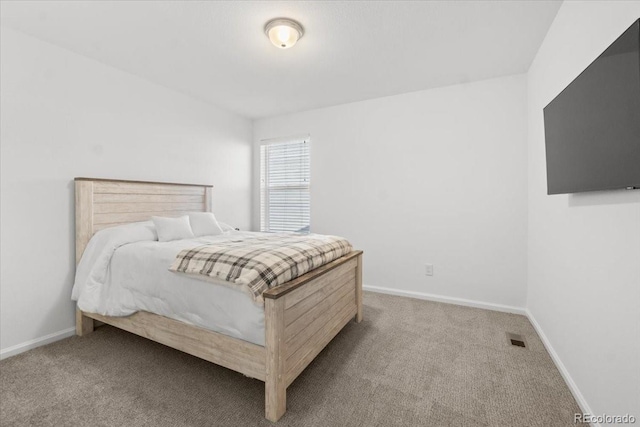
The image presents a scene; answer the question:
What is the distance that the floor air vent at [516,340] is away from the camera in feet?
7.37

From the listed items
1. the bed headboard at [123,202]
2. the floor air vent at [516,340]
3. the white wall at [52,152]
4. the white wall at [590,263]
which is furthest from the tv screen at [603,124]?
the white wall at [52,152]

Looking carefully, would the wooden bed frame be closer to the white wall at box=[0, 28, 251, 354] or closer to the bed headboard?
the bed headboard

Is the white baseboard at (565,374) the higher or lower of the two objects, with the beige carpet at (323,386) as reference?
higher

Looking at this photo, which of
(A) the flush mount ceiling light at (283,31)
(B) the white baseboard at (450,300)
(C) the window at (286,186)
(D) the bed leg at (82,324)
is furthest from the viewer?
(C) the window at (286,186)

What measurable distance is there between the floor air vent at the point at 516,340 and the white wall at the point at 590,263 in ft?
0.67

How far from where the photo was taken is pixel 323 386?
1726 millimetres

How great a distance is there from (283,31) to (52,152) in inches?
85.3

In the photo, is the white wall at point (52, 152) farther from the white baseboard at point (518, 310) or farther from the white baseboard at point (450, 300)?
the white baseboard at point (518, 310)

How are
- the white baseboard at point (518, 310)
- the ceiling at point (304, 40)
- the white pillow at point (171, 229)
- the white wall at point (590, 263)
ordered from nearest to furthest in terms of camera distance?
the white wall at point (590, 263), the white baseboard at point (518, 310), the ceiling at point (304, 40), the white pillow at point (171, 229)

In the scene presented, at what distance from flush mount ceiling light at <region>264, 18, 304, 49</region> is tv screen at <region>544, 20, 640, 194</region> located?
1799 mm

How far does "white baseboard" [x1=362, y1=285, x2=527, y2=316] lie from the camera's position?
2.91 m

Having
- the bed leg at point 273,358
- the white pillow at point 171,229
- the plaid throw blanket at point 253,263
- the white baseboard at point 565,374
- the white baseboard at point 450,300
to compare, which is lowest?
the white baseboard at point 565,374

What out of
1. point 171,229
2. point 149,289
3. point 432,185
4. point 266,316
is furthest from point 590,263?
point 171,229

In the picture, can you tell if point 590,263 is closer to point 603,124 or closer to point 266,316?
point 603,124
